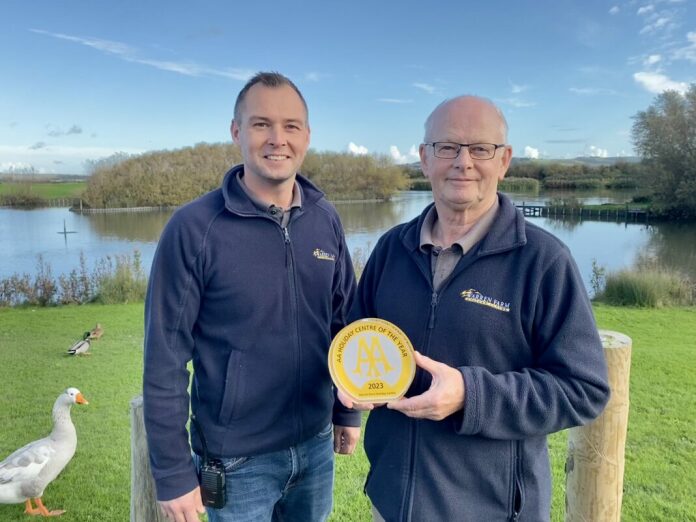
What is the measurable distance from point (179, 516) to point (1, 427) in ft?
15.1

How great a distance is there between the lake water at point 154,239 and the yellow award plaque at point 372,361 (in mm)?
14059

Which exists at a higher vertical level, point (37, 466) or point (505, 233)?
point (505, 233)

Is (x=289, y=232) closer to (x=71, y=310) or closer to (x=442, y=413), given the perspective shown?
(x=442, y=413)

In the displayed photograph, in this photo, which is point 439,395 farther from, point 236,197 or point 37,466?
point 37,466

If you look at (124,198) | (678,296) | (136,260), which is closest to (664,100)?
(678,296)

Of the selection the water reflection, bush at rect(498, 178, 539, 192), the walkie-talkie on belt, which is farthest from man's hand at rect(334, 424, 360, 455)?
bush at rect(498, 178, 539, 192)

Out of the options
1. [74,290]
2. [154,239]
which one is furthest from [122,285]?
[154,239]

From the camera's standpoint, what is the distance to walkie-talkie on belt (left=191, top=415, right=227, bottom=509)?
78.1 inches

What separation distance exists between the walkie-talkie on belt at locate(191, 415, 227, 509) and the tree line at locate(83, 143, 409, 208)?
48.5m

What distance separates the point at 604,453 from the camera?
237cm

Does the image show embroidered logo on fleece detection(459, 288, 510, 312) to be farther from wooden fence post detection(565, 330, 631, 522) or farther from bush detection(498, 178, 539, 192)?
bush detection(498, 178, 539, 192)

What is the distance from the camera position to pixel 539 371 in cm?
158

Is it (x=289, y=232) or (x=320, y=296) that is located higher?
(x=289, y=232)

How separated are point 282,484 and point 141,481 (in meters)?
0.66
